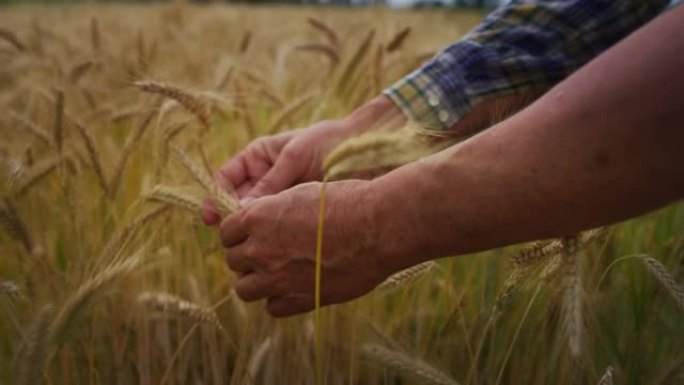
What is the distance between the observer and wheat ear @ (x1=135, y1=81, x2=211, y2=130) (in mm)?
1185

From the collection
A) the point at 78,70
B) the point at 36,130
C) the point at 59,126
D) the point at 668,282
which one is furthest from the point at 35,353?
the point at 78,70

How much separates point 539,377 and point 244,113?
42.9 inches

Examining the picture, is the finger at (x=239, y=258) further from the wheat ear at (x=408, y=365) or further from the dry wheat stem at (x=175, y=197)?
the wheat ear at (x=408, y=365)

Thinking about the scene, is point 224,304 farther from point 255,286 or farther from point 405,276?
point 405,276

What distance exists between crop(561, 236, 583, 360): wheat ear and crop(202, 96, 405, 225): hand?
2.32 feet

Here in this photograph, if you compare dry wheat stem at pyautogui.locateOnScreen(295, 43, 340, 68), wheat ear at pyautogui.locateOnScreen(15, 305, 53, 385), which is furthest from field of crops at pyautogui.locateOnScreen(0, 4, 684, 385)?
dry wheat stem at pyautogui.locateOnScreen(295, 43, 340, 68)

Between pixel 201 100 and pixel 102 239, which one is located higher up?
pixel 201 100

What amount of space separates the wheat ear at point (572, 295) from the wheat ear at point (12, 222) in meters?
0.81

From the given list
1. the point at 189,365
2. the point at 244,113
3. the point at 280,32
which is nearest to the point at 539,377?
the point at 189,365

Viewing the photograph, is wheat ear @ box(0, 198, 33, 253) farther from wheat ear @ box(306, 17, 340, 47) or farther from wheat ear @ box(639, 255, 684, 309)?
wheat ear @ box(306, 17, 340, 47)

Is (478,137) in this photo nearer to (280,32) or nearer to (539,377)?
(539,377)

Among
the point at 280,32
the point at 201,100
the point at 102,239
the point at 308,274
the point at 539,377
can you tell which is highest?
the point at 280,32

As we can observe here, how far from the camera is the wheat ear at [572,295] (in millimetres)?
736

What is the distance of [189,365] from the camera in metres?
1.32
